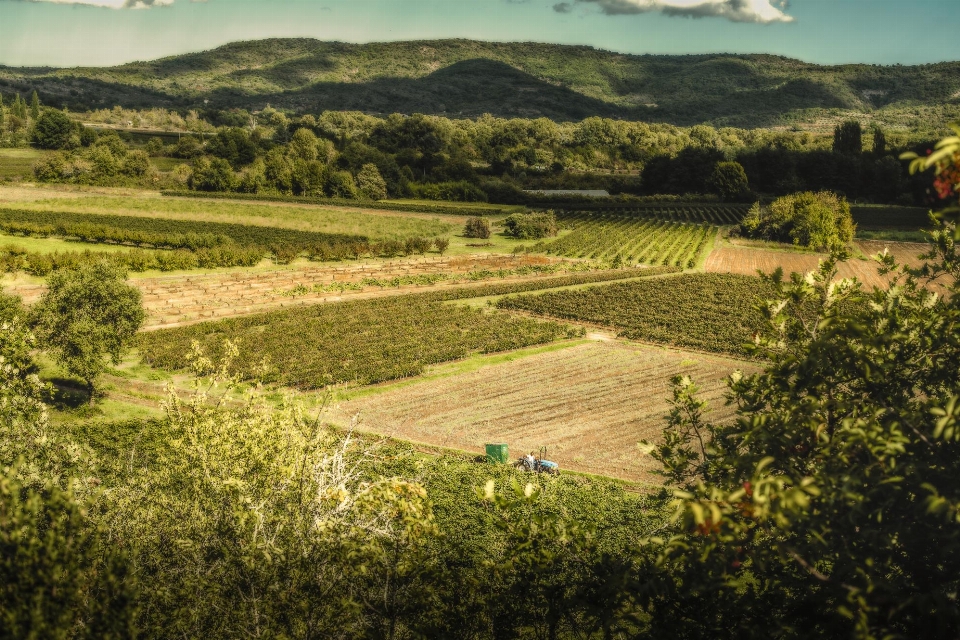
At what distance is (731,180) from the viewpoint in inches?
4961

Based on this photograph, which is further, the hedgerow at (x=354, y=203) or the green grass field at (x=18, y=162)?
the green grass field at (x=18, y=162)

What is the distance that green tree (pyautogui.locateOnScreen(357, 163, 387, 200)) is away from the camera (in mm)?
118750

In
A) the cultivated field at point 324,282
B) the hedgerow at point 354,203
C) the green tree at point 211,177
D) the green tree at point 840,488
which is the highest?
the green tree at point 211,177

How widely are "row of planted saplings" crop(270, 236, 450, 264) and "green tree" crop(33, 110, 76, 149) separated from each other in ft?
285

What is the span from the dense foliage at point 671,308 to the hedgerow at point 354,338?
4166 mm

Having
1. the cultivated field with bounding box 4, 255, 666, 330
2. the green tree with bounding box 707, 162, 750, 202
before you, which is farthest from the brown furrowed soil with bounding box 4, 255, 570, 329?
the green tree with bounding box 707, 162, 750, 202

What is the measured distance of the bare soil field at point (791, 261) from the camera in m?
68.9

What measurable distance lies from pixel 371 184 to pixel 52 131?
219 feet

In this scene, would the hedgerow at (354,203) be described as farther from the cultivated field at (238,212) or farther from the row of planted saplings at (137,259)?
the row of planted saplings at (137,259)

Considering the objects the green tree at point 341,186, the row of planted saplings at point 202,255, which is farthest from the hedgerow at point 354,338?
the green tree at point 341,186

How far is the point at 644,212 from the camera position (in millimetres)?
113250

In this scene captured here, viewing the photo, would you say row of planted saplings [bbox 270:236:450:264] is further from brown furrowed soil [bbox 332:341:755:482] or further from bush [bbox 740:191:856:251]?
bush [bbox 740:191:856:251]

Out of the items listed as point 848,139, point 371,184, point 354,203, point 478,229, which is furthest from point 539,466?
point 848,139

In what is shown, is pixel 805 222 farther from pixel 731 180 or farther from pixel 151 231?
pixel 151 231
